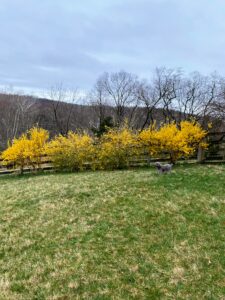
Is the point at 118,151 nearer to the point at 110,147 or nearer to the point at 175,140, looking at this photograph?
the point at 110,147

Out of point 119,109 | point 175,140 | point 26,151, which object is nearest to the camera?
point 175,140

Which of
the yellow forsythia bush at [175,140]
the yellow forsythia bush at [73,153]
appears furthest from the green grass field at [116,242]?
the yellow forsythia bush at [73,153]

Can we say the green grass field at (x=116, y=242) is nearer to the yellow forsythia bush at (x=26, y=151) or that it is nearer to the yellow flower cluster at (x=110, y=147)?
the yellow flower cluster at (x=110, y=147)

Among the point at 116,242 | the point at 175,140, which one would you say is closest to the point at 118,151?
the point at 175,140

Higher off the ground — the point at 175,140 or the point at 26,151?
the point at 175,140

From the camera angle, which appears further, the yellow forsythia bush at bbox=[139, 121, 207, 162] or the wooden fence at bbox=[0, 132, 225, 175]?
the wooden fence at bbox=[0, 132, 225, 175]

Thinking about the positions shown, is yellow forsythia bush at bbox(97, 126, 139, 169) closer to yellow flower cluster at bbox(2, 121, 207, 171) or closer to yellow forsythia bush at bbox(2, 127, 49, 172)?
yellow flower cluster at bbox(2, 121, 207, 171)

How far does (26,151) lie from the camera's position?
1334 cm

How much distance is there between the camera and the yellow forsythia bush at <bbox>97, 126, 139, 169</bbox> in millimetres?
12289

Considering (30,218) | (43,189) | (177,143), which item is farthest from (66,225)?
(177,143)

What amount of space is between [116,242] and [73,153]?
8043 mm

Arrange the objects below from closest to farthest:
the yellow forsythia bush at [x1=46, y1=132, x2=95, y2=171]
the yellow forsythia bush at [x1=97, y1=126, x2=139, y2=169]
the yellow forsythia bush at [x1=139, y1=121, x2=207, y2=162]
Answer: the yellow forsythia bush at [x1=139, y1=121, x2=207, y2=162]
the yellow forsythia bush at [x1=97, y1=126, x2=139, y2=169]
the yellow forsythia bush at [x1=46, y1=132, x2=95, y2=171]

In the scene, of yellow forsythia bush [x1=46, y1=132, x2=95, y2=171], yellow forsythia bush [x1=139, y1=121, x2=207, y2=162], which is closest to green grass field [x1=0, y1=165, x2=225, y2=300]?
yellow forsythia bush [x1=139, y1=121, x2=207, y2=162]

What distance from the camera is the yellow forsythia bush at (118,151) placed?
12289 millimetres
